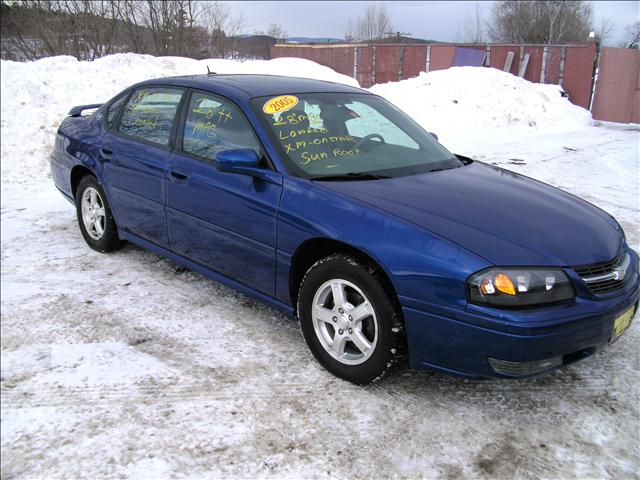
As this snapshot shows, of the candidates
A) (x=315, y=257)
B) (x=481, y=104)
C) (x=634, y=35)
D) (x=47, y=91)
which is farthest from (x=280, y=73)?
(x=315, y=257)

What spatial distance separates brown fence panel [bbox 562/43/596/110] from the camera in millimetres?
17750

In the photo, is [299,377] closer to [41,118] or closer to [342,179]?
[342,179]

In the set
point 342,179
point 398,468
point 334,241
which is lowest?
point 398,468

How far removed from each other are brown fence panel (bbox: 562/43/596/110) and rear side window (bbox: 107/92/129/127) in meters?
17.2

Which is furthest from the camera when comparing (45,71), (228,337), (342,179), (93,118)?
Result: (45,71)

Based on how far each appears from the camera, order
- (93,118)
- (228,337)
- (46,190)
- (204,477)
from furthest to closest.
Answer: (46,190) < (93,118) < (228,337) < (204,477)

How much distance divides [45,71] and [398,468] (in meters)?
11.1

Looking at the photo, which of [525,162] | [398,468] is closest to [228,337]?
[398,468]

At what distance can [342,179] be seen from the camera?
3023mm

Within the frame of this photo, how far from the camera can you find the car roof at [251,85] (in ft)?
11.6

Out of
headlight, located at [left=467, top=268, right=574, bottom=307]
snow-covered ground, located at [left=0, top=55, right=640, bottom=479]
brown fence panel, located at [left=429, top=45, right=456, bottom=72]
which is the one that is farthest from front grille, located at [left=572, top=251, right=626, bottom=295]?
brown fence panel, located at [left=429, top=45, right=456, bottom=72]

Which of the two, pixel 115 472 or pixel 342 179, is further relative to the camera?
pixel 342 179

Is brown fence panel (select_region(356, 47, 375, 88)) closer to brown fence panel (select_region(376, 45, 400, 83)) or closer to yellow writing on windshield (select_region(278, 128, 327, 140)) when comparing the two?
brown fence panel (select_region(376, 45, 400, 83))

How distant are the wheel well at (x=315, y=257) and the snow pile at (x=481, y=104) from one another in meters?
10.2
